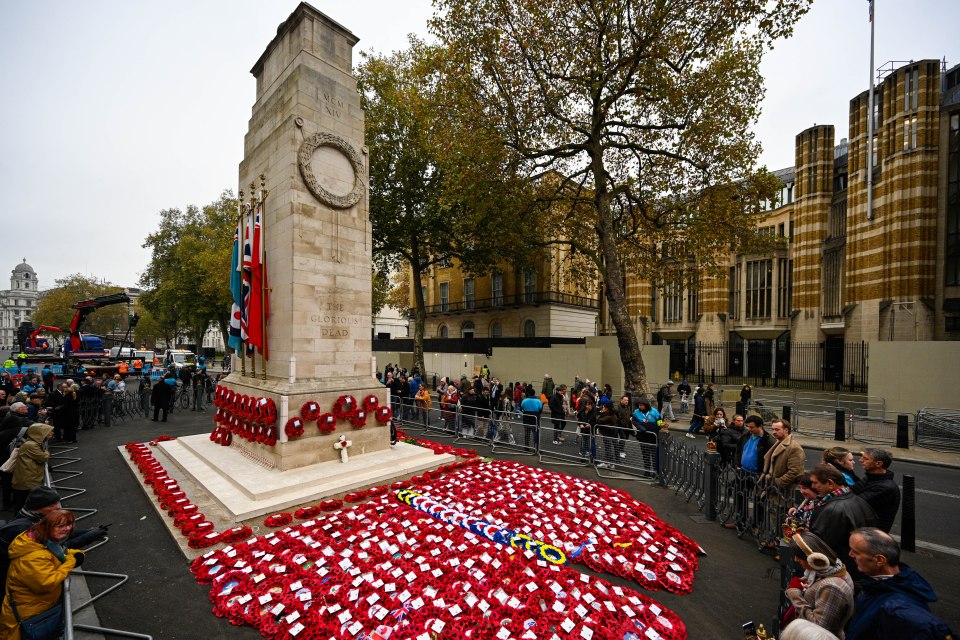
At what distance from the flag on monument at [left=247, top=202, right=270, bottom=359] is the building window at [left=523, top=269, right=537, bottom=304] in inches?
953

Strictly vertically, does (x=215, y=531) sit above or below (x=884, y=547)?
below

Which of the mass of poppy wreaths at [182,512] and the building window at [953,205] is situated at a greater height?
the building window at [953,205]

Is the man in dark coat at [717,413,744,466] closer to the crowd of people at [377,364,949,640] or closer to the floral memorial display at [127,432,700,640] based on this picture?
the crowd of people at [377,364,949,640]

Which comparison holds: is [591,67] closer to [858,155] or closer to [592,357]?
[592,357]

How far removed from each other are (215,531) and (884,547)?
7699 millimetres

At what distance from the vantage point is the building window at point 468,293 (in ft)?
121

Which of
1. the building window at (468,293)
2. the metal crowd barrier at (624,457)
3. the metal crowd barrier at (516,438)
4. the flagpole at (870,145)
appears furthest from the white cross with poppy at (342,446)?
the flagpole at (870,145)

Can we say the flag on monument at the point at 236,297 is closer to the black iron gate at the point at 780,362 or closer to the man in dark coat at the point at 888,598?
the man in dark coat at the point at 888,598

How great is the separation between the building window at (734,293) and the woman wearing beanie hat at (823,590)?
113 ft

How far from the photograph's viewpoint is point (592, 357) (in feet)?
71.6

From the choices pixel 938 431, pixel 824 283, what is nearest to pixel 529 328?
pixel 824 283

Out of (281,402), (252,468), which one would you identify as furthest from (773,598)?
(252,468)

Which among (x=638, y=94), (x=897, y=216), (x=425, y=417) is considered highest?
(x=638, y=94)

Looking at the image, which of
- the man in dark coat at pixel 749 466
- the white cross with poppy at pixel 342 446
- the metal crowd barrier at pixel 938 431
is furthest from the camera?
the metal crowd barrier at pixel 938 431
